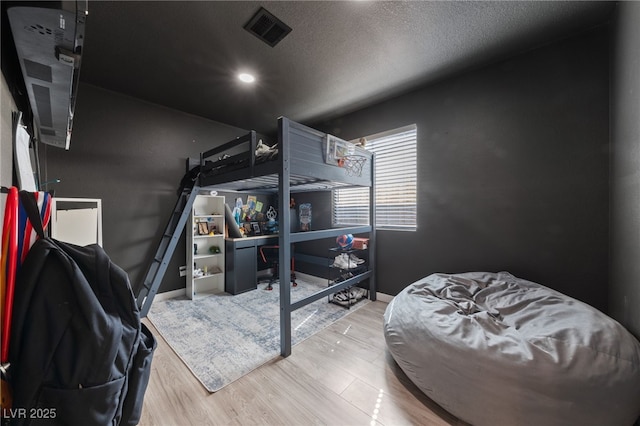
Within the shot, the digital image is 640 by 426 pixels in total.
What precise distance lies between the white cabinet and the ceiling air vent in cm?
217

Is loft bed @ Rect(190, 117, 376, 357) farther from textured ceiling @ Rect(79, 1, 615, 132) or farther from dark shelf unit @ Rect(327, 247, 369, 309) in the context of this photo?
textured ceiling @ Rect(79, 1, 615, 132)

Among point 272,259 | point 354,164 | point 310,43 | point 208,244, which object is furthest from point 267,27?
point 272,259

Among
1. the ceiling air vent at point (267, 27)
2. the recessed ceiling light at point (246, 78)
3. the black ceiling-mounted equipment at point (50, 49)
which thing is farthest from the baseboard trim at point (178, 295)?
the ceiling air vent at point (267, 27)

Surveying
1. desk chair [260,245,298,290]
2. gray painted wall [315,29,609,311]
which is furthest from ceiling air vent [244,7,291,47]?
desk chair [260,245,298,290]

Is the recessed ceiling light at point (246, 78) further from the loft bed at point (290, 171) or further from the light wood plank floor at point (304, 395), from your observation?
the light wood plank floor at point (304, 395)

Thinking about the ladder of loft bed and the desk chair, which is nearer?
the ladder of loft bed

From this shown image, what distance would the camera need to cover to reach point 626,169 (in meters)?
1.42

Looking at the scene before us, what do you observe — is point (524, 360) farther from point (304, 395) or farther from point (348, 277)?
point (348, 277)

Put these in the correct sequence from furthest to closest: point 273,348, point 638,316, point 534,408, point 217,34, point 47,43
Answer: point 273,348 → point 217,34 → point 638,316 → point 534,408 → point 47,43

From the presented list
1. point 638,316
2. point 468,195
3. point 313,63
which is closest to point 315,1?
point 313,63

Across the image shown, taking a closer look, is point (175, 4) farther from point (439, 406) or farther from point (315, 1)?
point (439, 406)

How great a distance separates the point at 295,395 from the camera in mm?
1435

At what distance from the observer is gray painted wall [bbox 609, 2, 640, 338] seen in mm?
1257

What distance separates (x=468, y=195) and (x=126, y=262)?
398 centimetres
